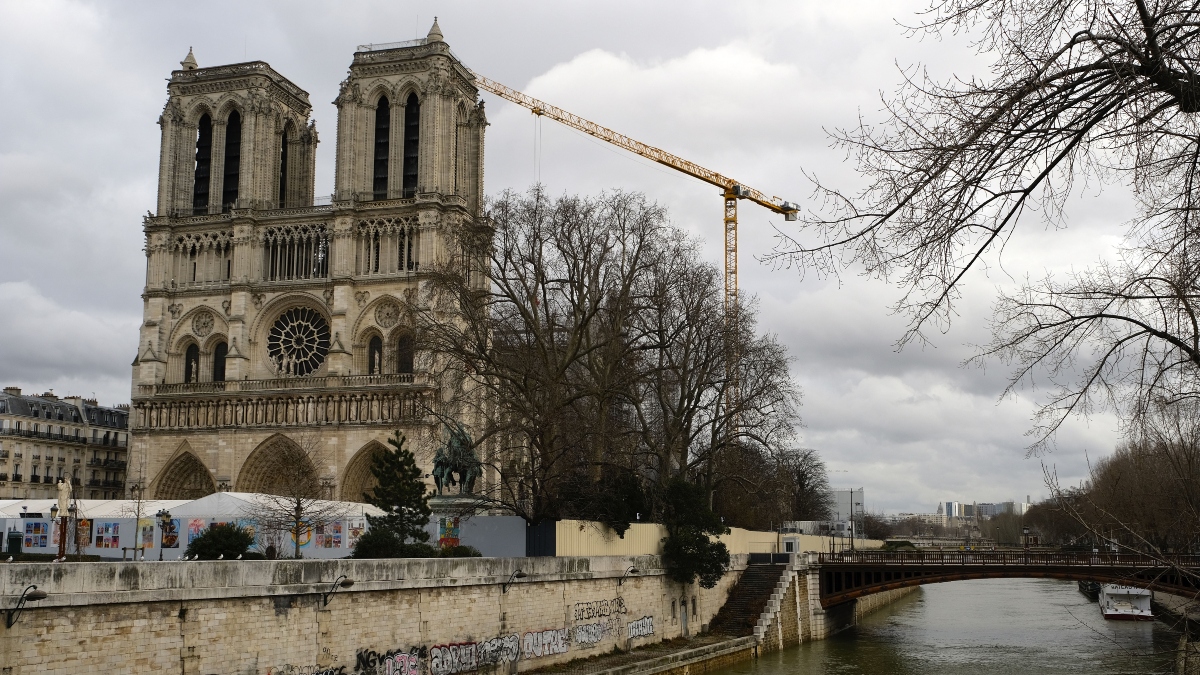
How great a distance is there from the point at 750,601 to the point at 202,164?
39260 mm

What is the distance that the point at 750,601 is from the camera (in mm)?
36906

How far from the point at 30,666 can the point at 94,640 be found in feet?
3.14

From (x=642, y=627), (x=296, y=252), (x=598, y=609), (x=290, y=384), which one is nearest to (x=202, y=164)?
(x=296, y=252)

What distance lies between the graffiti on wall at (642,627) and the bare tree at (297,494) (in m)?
8.71

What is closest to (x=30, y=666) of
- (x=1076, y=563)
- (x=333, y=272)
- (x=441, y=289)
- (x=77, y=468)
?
(x=441, y=289)

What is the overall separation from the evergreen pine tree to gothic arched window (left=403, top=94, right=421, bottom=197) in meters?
25.0

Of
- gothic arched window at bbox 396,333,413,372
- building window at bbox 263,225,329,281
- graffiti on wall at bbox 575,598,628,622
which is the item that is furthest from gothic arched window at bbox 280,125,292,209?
graffiti on wall at bbox 575,598,628,622

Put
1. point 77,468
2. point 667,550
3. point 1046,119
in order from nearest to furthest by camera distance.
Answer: point 1046,119 < point 667,550 < point 77,468

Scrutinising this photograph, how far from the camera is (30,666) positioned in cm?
1317

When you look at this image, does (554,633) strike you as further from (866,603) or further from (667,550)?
(866,603)

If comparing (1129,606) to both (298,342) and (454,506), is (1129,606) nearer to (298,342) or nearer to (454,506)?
(454,506)

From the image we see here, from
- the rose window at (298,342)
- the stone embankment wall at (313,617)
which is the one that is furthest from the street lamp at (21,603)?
the rose window at (298,342)

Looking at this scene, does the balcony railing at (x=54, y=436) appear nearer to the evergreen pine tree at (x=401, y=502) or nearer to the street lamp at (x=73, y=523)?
the street lamp at (x=73, y=523)

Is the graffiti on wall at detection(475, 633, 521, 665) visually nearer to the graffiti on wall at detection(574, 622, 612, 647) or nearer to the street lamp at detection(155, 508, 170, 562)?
the graffiti on wall at detection(574, 622, 612, 647)
